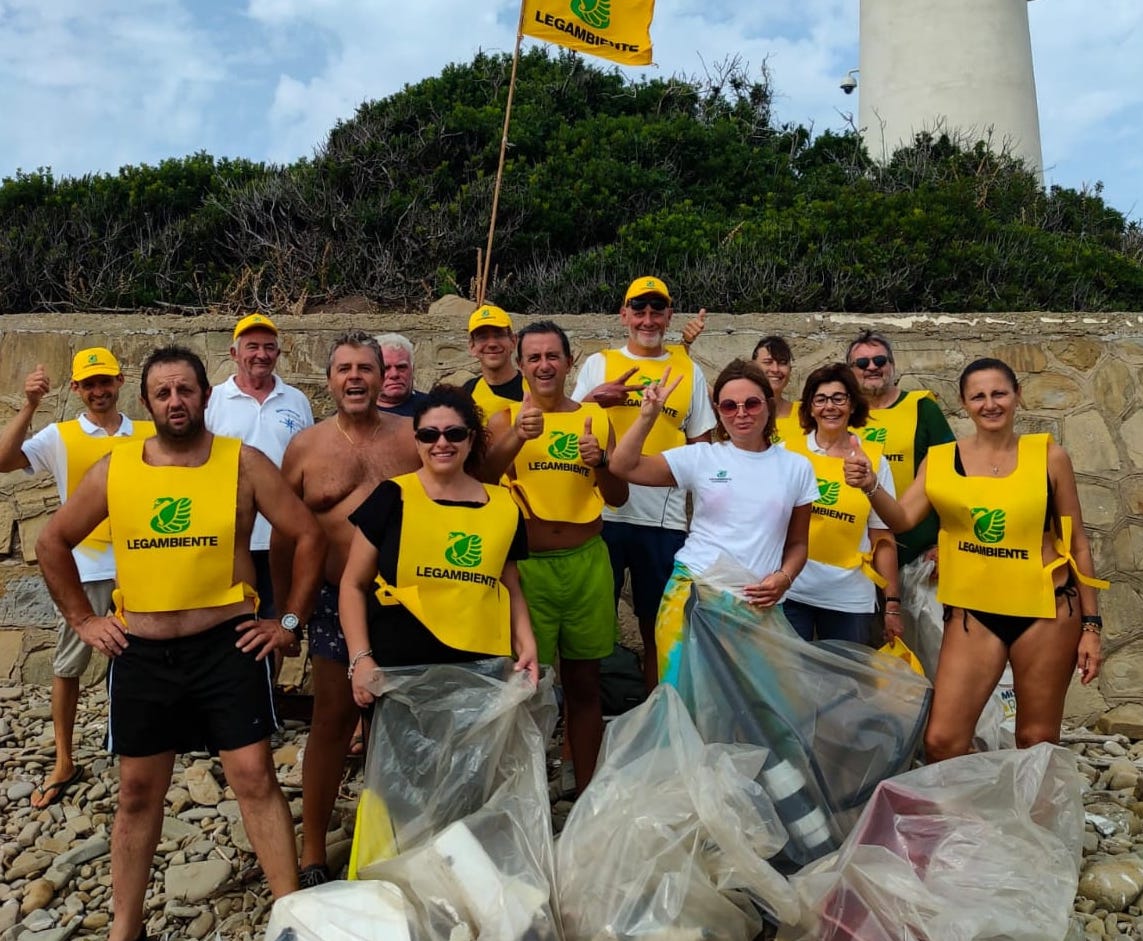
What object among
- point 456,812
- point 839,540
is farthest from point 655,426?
point 456,812

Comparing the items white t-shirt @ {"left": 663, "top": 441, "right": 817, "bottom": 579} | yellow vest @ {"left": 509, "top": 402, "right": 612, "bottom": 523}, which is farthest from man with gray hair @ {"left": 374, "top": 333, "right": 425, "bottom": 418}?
white t-shirt @ {"left": 663, "top": 441, "right": 817, "bottom": 579}

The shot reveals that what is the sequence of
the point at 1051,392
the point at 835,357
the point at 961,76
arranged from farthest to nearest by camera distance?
the point at 961,76
the point at 835,357
the point at 1051,392

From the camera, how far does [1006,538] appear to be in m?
3.15

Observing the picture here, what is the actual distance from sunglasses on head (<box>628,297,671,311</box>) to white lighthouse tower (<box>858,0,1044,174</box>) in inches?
362

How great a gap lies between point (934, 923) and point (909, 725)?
762mm

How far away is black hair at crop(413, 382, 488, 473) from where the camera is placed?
290cm

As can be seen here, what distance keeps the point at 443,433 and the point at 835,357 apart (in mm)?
2975

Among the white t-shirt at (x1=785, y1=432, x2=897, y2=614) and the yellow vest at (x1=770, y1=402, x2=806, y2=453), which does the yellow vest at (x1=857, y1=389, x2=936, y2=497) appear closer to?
the yellow vest at (x1=770, y1=402, x2=806, y2=453)

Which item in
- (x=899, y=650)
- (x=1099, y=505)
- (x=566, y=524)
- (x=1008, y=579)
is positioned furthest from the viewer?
(x=1099, y=505)

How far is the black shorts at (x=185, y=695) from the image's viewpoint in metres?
2.71

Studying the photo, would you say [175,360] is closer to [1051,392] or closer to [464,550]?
[464,550]

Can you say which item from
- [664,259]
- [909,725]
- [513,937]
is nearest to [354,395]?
[513,937]

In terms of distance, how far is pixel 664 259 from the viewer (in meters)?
7.58

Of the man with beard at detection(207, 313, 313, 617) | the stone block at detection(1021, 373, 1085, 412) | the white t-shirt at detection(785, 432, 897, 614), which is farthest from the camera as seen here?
the stone block at detection(1021, 373, 1085, 412)
